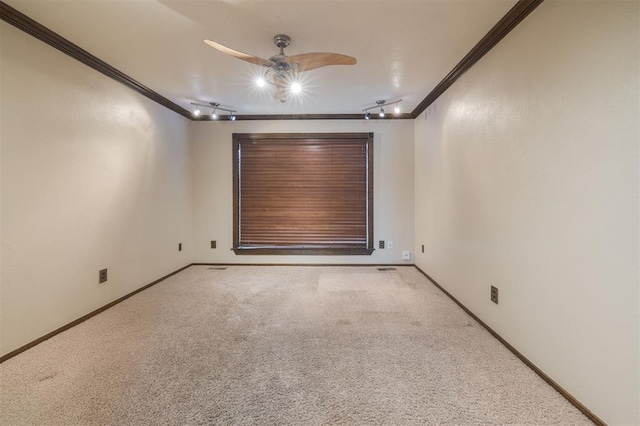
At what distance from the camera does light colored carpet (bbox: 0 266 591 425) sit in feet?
4.48

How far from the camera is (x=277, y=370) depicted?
171cm

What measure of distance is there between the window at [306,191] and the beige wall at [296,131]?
11 centimetres

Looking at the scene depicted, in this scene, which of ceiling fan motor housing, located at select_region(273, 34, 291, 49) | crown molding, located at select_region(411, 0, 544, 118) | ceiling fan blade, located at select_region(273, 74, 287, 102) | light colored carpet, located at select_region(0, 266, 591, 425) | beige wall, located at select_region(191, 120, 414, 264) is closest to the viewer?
light colored carpet, located at select_region(0, 266, 591, 425)

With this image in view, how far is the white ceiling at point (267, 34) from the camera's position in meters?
1.79

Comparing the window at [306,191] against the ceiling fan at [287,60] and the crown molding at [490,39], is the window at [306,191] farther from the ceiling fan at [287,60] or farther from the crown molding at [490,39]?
the ceiling fan at [287,60]

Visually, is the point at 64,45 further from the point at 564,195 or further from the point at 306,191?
the point at 564,195

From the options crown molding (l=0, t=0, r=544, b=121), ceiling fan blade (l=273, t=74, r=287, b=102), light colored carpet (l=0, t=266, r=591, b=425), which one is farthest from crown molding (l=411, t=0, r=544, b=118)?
light colored carpet (l=0, t=266, r=591, b=425)

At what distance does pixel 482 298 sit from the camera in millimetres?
2332

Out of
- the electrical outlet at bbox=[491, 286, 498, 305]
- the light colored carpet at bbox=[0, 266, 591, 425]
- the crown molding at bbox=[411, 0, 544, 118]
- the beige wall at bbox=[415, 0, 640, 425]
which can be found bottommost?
the light colored carpet at bbox=[0, 266, 591, 425]

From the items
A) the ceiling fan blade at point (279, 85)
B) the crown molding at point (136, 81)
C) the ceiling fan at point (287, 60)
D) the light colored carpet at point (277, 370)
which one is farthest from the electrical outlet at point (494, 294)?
the ceiling fan blade at point (279, 85)

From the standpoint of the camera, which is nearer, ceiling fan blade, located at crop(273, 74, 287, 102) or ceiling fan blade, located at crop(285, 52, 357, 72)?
ceiling fan blade, located at crop(285, 52, 357, 72)

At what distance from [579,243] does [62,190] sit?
3.53 meters

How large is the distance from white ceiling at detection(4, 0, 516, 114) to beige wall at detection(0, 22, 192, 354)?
1.18 feet

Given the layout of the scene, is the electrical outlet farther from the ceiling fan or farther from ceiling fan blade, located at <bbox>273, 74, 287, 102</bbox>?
ceiling fan blade, located at <bbox>273, 74, 287, 102</bbox>
